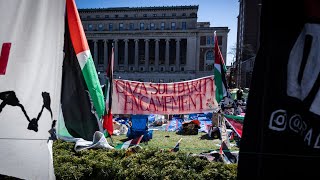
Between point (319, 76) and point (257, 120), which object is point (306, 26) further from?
point (257, 120)

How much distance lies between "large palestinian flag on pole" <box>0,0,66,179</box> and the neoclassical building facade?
241 feet

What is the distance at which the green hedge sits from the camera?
4.34 metres

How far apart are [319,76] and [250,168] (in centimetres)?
70

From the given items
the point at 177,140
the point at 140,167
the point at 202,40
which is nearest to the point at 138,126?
the point at 177,140

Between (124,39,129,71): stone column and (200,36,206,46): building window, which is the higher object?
(200,36,206,46): building window

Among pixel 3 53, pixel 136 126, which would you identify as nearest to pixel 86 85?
pixel 3 53

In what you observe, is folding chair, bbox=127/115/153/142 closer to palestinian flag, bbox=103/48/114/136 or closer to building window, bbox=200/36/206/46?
palestinian flag, bbox=103/48/114/136

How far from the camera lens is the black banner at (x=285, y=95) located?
170cm

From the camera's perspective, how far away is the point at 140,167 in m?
4.58

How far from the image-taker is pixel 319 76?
170 cm

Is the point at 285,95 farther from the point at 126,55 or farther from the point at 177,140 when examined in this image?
the point at 126,55

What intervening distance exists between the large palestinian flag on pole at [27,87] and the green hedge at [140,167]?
97.7 inches

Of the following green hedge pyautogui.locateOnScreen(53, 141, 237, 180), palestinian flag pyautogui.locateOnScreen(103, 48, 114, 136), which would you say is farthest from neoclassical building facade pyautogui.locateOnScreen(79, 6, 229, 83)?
green hedge pyautogui.locateOnScreen(53, 141, 237, 180)

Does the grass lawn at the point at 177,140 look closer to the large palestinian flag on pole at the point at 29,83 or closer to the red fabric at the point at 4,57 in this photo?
the large palestinian flag on pole at the point at 29,83
